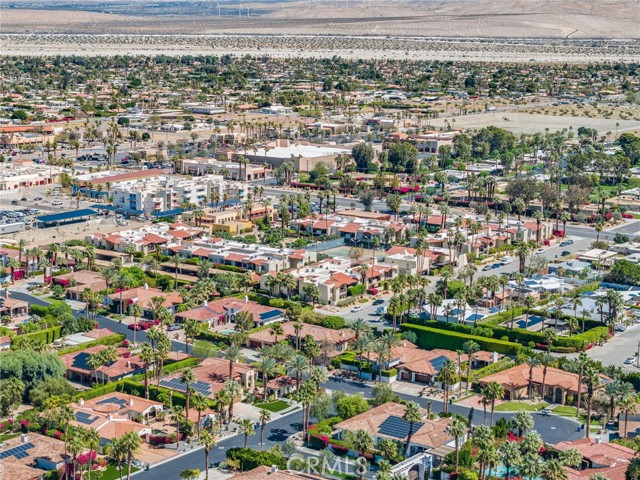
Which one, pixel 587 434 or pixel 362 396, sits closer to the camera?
pixel 587 434

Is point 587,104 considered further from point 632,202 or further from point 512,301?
point 512,301

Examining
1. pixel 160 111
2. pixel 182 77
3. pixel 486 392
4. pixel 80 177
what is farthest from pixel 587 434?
pixel 182 77

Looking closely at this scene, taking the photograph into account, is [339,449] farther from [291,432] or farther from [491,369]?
[491,369]

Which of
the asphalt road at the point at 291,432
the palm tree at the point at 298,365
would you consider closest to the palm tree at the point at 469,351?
the asphalt road at the point at 291,432

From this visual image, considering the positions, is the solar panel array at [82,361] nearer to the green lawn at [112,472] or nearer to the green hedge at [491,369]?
the green lawn at [112,472]

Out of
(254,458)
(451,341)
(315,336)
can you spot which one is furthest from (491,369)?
(254,458)

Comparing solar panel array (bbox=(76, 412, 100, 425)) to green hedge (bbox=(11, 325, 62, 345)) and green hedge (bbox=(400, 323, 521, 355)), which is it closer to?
green hedge (bbox=(11, 325, 62, 345))
